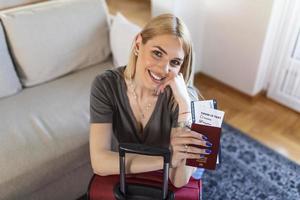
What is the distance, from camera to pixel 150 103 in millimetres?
1109

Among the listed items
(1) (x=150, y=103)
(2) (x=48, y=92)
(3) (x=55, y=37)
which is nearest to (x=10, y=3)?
(3) (x=55, y=37)

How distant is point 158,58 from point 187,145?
0.30 m

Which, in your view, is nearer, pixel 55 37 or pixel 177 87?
pixel 177 87

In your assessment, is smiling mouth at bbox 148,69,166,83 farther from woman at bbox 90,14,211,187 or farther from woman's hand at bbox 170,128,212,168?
woman's hand at bbox 170,128,212,168

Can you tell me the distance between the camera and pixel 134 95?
112cm

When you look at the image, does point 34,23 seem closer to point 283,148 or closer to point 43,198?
point 43,198

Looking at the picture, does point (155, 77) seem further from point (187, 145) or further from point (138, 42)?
point (187, 145)

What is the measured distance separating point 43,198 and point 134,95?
70 centimetres

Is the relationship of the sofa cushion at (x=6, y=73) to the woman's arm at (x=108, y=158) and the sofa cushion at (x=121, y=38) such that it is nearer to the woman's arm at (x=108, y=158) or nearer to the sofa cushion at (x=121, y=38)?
the sofa cushion at (x=121, y=38)

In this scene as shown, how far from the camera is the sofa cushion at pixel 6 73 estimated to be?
153 cm

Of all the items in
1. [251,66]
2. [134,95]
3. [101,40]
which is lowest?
[251,66]

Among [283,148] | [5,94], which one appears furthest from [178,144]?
[283,148]

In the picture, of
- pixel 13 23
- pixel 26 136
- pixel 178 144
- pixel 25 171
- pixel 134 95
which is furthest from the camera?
pixel 13 23

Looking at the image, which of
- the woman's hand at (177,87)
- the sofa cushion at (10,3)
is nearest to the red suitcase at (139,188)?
→ the woman's hand at (177,87)
